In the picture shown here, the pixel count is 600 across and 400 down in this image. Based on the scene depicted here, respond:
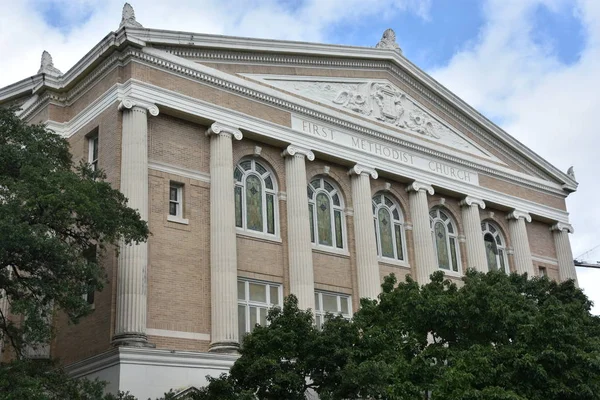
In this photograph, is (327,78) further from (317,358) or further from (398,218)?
(317,358)

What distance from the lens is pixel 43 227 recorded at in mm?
17031

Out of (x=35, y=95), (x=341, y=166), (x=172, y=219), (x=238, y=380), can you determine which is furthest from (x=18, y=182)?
(x=341, y=166)

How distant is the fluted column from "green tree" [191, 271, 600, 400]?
590 centimetres

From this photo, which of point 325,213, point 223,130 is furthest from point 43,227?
point 325,213

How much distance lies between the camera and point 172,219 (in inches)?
1001

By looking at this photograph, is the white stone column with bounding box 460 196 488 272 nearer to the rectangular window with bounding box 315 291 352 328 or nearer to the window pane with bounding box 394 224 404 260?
the window pane with bounding box 394 224 404 260

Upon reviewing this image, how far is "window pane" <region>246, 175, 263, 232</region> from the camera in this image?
91.3 ft

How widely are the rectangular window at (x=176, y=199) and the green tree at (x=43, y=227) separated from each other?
6267 millimetres

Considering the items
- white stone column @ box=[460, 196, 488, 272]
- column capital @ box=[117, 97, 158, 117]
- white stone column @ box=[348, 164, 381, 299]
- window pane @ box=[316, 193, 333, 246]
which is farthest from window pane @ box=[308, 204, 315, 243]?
white stone column @ box=[460, 196, 488, 272]

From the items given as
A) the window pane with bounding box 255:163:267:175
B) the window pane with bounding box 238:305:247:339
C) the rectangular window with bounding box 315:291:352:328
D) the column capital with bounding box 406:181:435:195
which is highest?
the column capital with bounding box 406:181:435:195

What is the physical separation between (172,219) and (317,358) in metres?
8.69

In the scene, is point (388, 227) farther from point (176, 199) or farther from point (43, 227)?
point (43, 227)

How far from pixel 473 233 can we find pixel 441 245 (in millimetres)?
1611

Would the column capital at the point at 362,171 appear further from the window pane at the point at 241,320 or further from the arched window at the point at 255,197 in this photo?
the window pane at the point at 241,320
